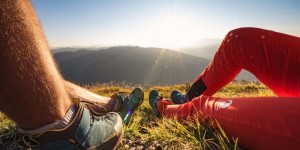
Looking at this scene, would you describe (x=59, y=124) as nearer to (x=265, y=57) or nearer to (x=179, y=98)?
(x=265, y=57)

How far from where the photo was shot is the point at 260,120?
2.17 metres

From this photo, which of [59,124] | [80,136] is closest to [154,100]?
[80,136]

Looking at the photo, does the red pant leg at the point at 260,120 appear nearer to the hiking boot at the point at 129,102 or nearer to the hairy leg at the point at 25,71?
the hiking boot at the point at 129,102

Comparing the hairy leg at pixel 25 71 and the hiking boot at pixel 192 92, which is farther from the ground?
the hairy leg at pixel 25 71

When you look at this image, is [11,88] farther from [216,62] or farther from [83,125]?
[216,62]

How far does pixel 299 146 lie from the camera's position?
189 centimetres

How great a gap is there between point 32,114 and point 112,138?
3.28 feet

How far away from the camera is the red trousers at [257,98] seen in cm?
205

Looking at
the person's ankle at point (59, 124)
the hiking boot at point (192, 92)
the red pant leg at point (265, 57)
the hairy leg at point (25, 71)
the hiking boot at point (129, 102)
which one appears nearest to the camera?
the hairy leg at point (25, 71)

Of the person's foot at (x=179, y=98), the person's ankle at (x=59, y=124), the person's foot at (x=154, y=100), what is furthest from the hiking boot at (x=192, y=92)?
the person's ankle at (x=59, y=124)

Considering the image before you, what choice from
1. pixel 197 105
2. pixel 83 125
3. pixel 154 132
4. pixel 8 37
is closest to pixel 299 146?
pixel 197 105

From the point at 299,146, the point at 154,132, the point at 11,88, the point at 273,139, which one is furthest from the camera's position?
the point at 154,132

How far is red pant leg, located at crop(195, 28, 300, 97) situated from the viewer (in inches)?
112

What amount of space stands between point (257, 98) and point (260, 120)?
325mm
